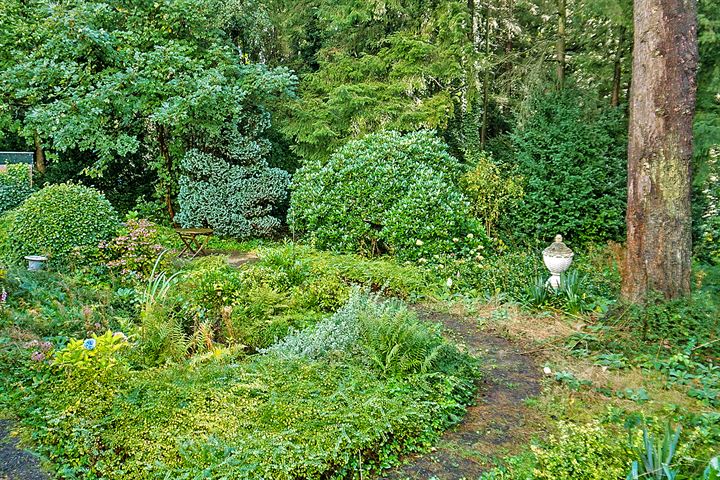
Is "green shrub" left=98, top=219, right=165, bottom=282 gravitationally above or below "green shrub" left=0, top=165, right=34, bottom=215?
below

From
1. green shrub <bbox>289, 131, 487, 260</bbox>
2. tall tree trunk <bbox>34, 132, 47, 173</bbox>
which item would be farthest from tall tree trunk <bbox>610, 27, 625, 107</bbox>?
tall tree trunk <bbox>34, 132, 47, 173</bbox>

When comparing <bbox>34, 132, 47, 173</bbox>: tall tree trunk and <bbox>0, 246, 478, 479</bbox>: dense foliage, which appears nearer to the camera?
<bbox>0, 246, 478, 479</bbox>: dense foliage

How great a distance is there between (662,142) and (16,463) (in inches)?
193

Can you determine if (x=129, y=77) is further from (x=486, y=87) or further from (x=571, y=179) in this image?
(x=571, y=179)

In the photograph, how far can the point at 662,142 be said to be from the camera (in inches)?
161

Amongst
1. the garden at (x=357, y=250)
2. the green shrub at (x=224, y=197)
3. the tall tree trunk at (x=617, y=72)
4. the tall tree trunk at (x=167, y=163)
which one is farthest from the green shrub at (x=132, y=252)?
the tall tree trunk at (x=617, y=72)

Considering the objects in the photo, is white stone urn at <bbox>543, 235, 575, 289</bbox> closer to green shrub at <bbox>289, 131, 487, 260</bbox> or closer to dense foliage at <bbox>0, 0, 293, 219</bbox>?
green shrub at <bbox>289, 131, 487, 260</bbox>

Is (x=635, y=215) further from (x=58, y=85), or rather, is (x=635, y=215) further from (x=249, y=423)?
(x=58, y=85)

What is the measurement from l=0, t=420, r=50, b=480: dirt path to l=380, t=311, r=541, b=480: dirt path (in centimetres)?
172

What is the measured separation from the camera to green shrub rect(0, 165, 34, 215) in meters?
8.91

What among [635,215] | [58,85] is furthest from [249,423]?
[58,85]

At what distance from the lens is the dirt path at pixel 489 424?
2.51 meters

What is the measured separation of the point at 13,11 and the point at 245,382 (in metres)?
8.86

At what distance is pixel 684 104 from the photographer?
13.3ft
